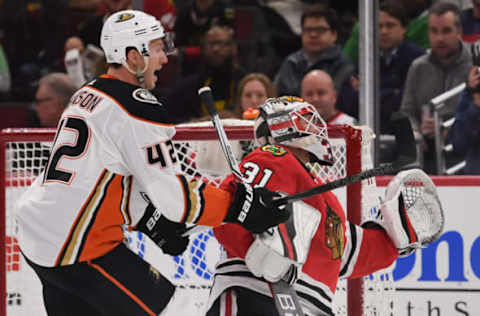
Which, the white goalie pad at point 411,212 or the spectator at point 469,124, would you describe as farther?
the spectator at point 469,124

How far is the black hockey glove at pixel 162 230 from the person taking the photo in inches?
106

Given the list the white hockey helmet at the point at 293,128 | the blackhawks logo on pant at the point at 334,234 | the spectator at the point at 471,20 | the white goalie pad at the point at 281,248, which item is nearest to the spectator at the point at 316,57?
the spectator at the point at 471,20

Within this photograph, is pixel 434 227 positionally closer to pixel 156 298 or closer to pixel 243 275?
pixel 243 275

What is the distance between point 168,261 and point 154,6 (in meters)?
2.37

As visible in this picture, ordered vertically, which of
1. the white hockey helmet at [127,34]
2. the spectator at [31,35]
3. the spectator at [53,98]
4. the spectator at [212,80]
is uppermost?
the spectator at [31,35]

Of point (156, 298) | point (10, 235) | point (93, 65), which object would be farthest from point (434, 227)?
point (93, 65)

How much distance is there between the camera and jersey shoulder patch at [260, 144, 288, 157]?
271 cm

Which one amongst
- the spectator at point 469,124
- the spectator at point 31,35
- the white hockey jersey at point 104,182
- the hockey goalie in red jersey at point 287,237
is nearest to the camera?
the white hockey jersey at point 104,182

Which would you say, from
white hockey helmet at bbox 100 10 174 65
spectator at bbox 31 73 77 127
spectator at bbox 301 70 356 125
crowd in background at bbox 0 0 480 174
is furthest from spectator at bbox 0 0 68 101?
white hockey helmet at bbox 100 10 174 65

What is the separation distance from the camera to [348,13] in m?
6.26

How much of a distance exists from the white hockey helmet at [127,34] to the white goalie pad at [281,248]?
612mm

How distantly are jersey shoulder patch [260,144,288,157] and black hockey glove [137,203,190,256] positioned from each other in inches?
13.4

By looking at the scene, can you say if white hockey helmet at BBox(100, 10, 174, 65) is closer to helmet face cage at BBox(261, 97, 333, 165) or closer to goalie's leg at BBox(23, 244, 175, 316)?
helmet face cage at BBox(261, 97, 333, 165)

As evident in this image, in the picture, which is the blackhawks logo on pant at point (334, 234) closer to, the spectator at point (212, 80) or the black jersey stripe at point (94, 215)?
the black jersey stripe at point (94, 215)
